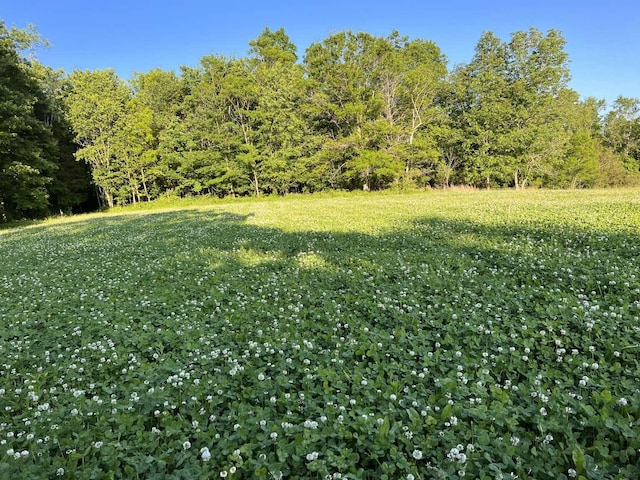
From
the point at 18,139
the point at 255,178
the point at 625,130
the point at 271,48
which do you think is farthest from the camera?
the point at 625,130

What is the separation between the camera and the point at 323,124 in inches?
1668

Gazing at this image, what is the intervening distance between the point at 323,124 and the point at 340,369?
4162cm

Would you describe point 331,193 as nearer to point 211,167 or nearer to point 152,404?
point 211,167

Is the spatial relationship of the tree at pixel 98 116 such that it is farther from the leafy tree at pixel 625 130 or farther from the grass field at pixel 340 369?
the leafy tree at pixel 625 130

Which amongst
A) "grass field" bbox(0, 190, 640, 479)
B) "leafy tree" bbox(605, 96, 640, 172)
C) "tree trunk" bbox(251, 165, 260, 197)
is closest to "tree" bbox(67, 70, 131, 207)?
"tree trunk" bbox(251, 165, 260, 197)

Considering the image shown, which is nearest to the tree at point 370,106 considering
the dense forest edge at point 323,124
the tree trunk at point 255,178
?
the dense forest edge at point 323,124

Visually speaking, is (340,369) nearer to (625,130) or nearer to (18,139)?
(18,139)

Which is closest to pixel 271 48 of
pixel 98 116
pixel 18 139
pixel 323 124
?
pixel 323 124

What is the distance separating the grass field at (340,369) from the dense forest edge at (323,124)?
3270 cm

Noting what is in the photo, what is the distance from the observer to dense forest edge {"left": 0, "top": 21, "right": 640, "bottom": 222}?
126 feet

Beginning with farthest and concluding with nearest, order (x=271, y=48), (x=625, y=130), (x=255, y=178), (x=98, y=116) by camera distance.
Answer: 1. (x=625, y=130)
2. (x=271, y=48)
3. (x=255, y=178)
4. (x=98, y=116)

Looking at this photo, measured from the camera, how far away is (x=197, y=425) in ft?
9.20

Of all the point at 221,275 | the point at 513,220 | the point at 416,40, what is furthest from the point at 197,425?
the point at 416,40

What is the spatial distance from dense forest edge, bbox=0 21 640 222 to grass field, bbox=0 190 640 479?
107ft
